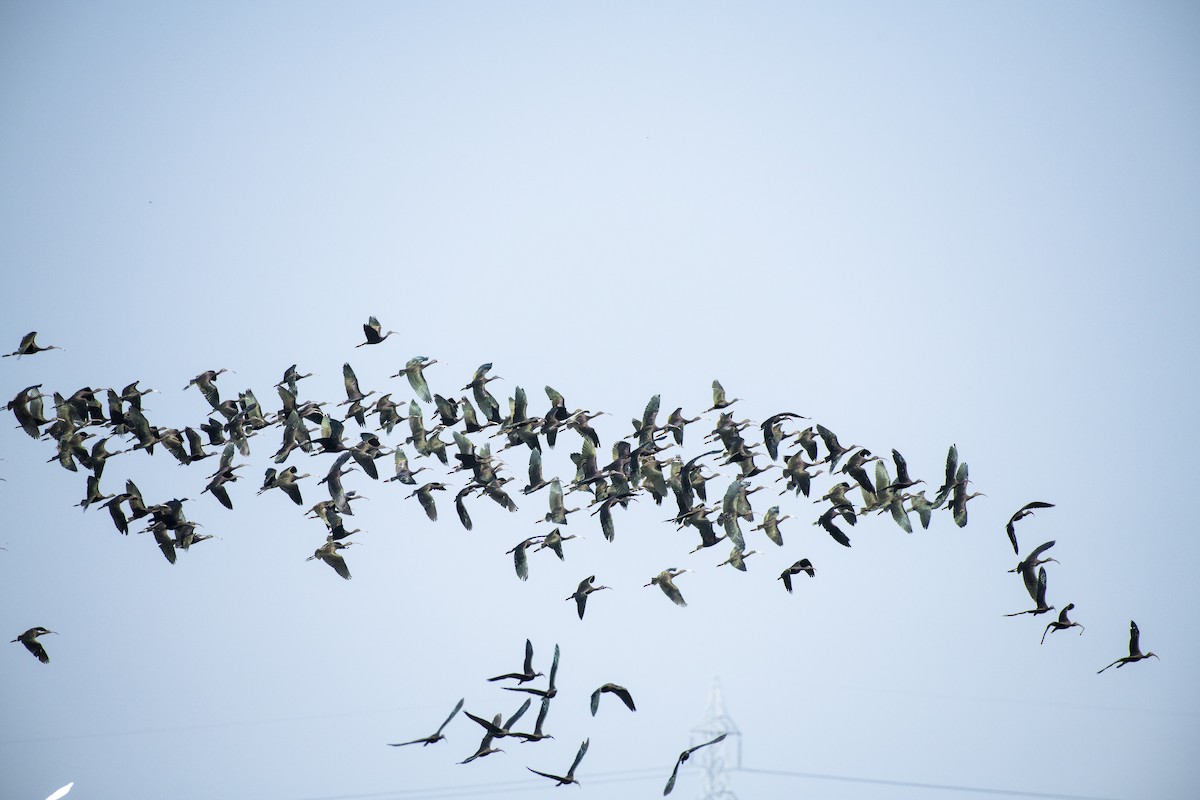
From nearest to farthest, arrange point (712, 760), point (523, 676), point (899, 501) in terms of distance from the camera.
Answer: point (523, 676) < point (899, 501) < point (712, 760)

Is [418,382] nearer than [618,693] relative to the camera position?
No

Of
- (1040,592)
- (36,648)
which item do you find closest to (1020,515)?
(1040,592)

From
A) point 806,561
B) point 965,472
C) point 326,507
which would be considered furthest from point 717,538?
point 326,507

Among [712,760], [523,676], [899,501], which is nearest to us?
[523,676]

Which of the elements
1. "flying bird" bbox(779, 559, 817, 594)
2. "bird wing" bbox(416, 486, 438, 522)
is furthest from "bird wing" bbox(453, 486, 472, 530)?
"flying bird" bbox(779, 559, 817, 594)

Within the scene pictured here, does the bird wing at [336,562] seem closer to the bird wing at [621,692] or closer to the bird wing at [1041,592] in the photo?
the bird wing at [621,692]

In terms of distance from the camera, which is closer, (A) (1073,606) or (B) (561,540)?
(A) (1073,606)

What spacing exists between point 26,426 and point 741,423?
20221 mm

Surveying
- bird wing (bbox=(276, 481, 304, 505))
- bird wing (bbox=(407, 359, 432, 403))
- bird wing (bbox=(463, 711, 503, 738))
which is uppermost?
bird wing (bbox=(407, 359, 432, 403))

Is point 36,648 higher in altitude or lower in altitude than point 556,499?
lower

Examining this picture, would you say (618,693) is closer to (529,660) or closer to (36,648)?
(529,660)

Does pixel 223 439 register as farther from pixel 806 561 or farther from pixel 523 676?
pixel 806 561

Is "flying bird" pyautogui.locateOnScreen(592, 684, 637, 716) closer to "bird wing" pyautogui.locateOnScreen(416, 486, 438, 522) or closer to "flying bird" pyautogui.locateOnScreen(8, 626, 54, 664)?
"bird wing" pyautogui.locateOnScreen(416, 486, 438, 522)

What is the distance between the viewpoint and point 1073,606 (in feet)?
143
